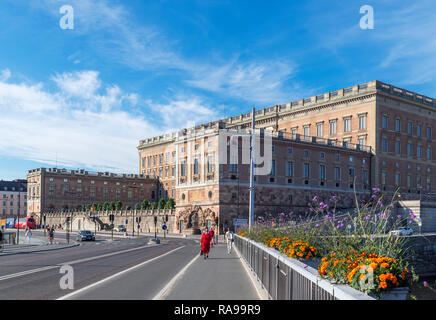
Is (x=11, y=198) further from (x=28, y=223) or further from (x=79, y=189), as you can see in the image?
(x=28, y=223)

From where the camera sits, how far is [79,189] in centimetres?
11338

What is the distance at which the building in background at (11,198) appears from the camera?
508 ft

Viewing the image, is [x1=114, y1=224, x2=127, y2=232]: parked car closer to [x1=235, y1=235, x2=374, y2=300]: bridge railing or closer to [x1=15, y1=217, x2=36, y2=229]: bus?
[x1=15, y1=217, x2=36, y2=229]: bus

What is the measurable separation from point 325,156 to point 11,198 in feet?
396

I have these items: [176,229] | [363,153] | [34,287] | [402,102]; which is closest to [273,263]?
[34,287]

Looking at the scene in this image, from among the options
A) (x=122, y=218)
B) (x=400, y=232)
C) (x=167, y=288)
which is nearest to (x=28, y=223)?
(x=122, y=218)

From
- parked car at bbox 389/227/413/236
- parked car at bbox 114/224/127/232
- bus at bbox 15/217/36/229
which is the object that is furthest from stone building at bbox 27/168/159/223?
parked car at bbox 389/227/413/236

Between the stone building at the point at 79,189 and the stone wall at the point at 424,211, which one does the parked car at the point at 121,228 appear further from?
the stone wall at the point at 424,211

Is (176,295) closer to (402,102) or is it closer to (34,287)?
(34,287)

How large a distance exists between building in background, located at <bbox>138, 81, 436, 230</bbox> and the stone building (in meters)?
40.0

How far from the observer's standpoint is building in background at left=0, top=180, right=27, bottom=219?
508 ft
